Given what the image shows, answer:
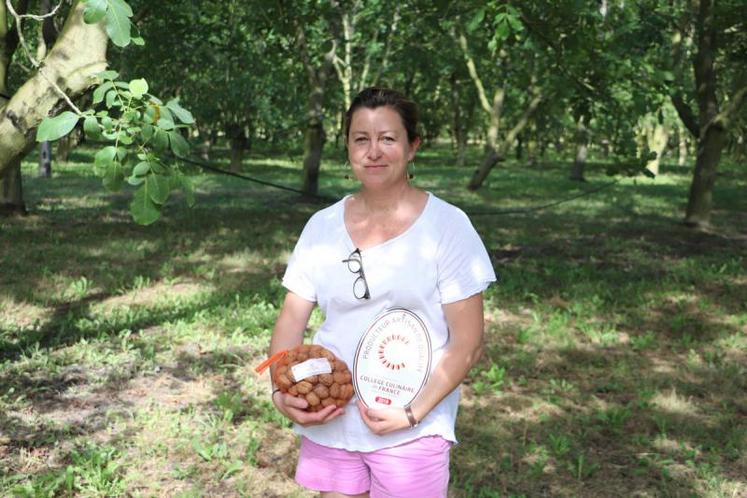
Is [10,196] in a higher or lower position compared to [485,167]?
lower

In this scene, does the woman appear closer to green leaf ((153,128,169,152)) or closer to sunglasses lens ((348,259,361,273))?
sunglasses lens ((348,259,361,273))

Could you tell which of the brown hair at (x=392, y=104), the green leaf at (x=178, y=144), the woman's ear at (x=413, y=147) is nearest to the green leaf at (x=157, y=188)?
the green leaf at (x=178, y=144)

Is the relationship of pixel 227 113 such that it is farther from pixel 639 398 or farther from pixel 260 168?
pixel 639 398

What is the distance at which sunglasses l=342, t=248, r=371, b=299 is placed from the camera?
2.07 meters

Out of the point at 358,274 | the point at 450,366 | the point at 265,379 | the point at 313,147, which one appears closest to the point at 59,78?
the point at 358,274

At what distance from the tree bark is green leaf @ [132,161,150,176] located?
3.02 feet

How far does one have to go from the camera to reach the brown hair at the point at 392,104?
7.00ft

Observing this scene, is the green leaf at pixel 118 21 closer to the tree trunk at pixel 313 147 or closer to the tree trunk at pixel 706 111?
the tree trunk at pixel 706 111

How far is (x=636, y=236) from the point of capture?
39.4 ft

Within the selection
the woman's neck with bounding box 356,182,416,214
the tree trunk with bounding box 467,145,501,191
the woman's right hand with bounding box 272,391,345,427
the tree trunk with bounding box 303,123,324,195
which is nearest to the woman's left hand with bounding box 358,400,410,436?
the woman's right hand with bounding box 272,391,345,427

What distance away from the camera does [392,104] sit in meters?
2.13

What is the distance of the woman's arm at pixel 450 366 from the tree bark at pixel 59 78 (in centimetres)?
212

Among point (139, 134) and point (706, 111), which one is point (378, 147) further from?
point (706, 111)

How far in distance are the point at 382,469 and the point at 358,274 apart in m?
0.57
